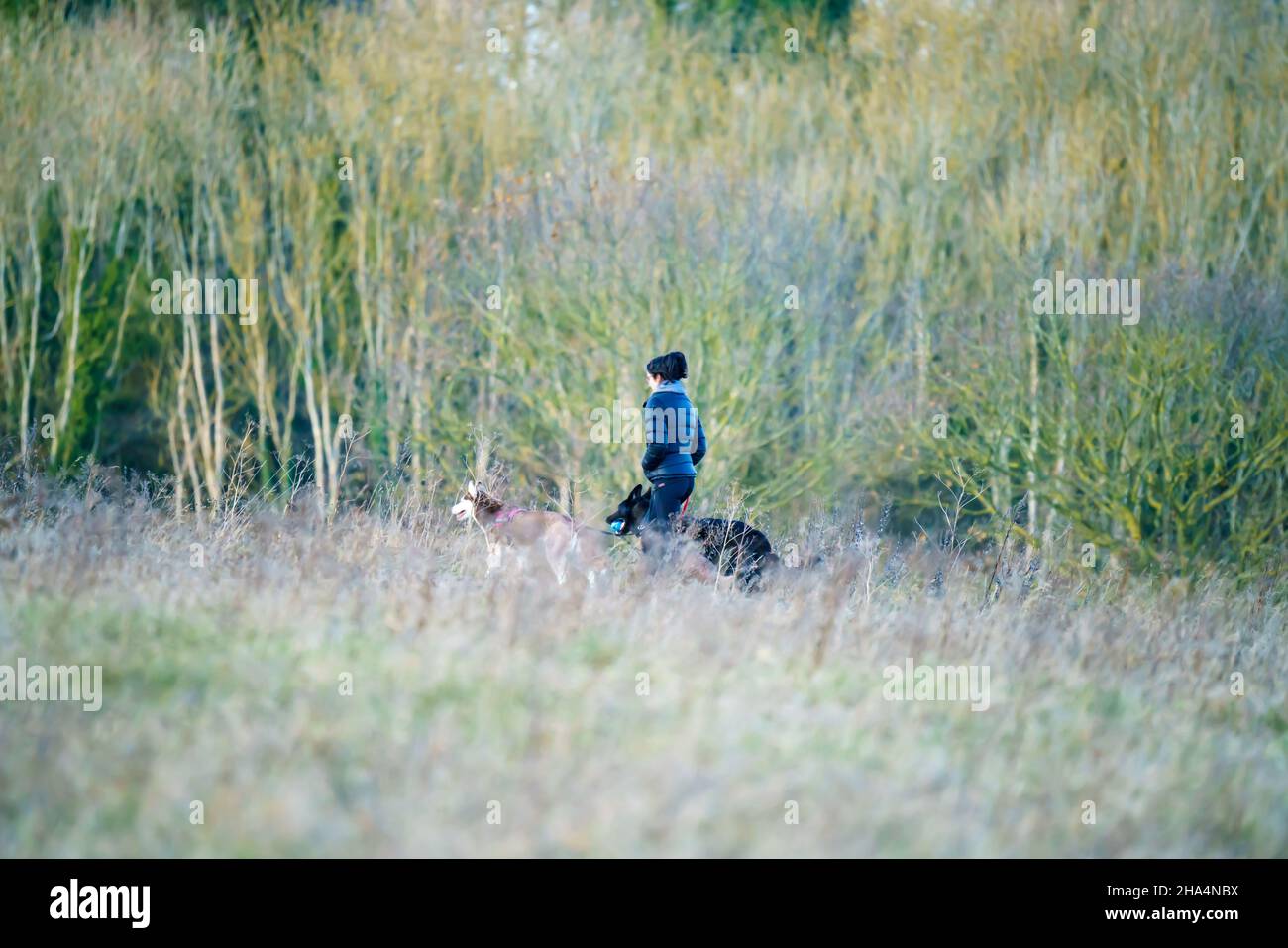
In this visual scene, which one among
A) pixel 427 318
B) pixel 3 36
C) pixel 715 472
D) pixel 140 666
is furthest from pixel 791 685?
pixel 3 36

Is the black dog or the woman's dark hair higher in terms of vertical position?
the woman's dark hair

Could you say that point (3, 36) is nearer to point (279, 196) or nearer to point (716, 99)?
Result: point (279, 196)

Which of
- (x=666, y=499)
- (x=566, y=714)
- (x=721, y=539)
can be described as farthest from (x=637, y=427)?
(x=566, y=714)

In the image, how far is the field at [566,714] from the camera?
16.6ft

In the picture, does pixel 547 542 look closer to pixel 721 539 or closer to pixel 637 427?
pixel 721 539

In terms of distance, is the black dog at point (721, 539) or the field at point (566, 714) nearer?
the field at point (566, 714)

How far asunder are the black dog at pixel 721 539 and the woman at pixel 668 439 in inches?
4.0

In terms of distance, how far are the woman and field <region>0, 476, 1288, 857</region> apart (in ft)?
1.89

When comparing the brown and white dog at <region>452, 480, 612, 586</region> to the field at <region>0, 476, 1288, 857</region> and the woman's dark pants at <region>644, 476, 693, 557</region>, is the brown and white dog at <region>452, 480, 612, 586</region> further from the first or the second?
the woman's dark pants at <region>644, 476, 693, 557</region>

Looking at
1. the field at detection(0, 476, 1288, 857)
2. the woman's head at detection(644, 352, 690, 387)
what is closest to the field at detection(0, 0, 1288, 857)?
the field at detection(0, 476, 1288, 857)

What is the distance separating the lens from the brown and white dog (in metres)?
9.06

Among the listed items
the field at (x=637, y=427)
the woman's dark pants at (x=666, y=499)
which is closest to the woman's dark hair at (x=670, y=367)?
the woman's dark pants at (x=666, y=499)

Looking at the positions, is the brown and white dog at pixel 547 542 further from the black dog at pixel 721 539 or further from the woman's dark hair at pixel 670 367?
the woman's dark hair at pixel 670 367

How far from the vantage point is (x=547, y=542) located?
916 centimetres
